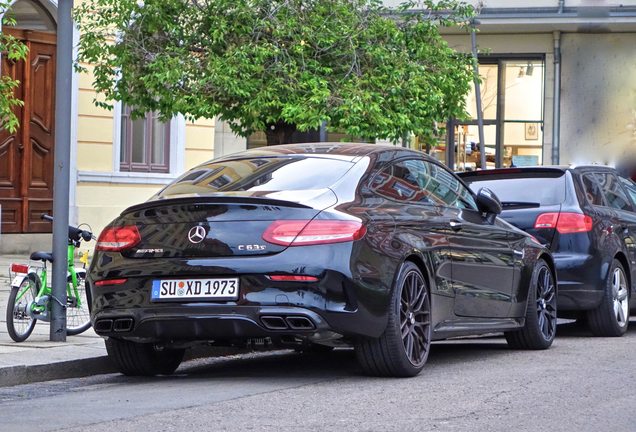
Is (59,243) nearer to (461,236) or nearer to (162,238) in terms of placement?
(162,238)

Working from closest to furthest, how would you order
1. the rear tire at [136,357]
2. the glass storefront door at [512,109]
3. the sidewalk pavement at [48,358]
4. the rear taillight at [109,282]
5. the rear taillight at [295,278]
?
the rear taillight at [295,278] < the rear taillight at [109,282] < the sidewalk pavement at [48,358] < the rear tire at [136,357] < the glass storefront door at [512,109]

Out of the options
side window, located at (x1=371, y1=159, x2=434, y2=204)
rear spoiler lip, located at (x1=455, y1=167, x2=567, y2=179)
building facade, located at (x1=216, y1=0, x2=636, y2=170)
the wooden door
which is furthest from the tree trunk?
building facade, located at (x1=216, y1=0, x2=636, y2=170)

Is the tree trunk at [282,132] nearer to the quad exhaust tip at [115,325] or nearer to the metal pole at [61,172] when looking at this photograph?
the metal pole at [61,172]

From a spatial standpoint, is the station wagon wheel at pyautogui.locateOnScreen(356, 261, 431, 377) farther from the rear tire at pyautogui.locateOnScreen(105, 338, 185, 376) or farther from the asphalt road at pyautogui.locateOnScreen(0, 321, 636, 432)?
the rear tire at pyautogui.locateOnScreen(105, 338, 185, 376)

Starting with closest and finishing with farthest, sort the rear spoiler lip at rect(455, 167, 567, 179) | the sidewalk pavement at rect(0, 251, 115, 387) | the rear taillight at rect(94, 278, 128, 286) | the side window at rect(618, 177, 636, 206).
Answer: the rear taillight at rect(94, 278, 128, 286) → the sidewalk pavement at rect(0, 251, 115, 387) → the rear spoiler lip at rect(455, 167, 567, 179) → the side window at rect(618, 177, 636, 206)

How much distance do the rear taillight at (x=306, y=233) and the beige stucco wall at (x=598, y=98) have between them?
21048 millimetres

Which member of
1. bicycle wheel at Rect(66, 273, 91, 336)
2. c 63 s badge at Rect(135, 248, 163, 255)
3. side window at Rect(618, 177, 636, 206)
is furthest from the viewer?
side window at Rect(618, 177, 636, 206)

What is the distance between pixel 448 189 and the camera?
9531 millimetres

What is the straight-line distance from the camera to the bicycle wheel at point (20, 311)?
9812mm

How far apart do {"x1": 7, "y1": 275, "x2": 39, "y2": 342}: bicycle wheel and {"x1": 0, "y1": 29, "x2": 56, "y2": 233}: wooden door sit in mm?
9794

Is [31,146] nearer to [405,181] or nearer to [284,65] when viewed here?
[284,65]

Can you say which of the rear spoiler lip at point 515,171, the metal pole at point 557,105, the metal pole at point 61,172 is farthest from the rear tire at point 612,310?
the metal pole at point 557,105

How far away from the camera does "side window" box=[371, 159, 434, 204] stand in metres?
8.57

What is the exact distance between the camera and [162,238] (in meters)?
7.93
